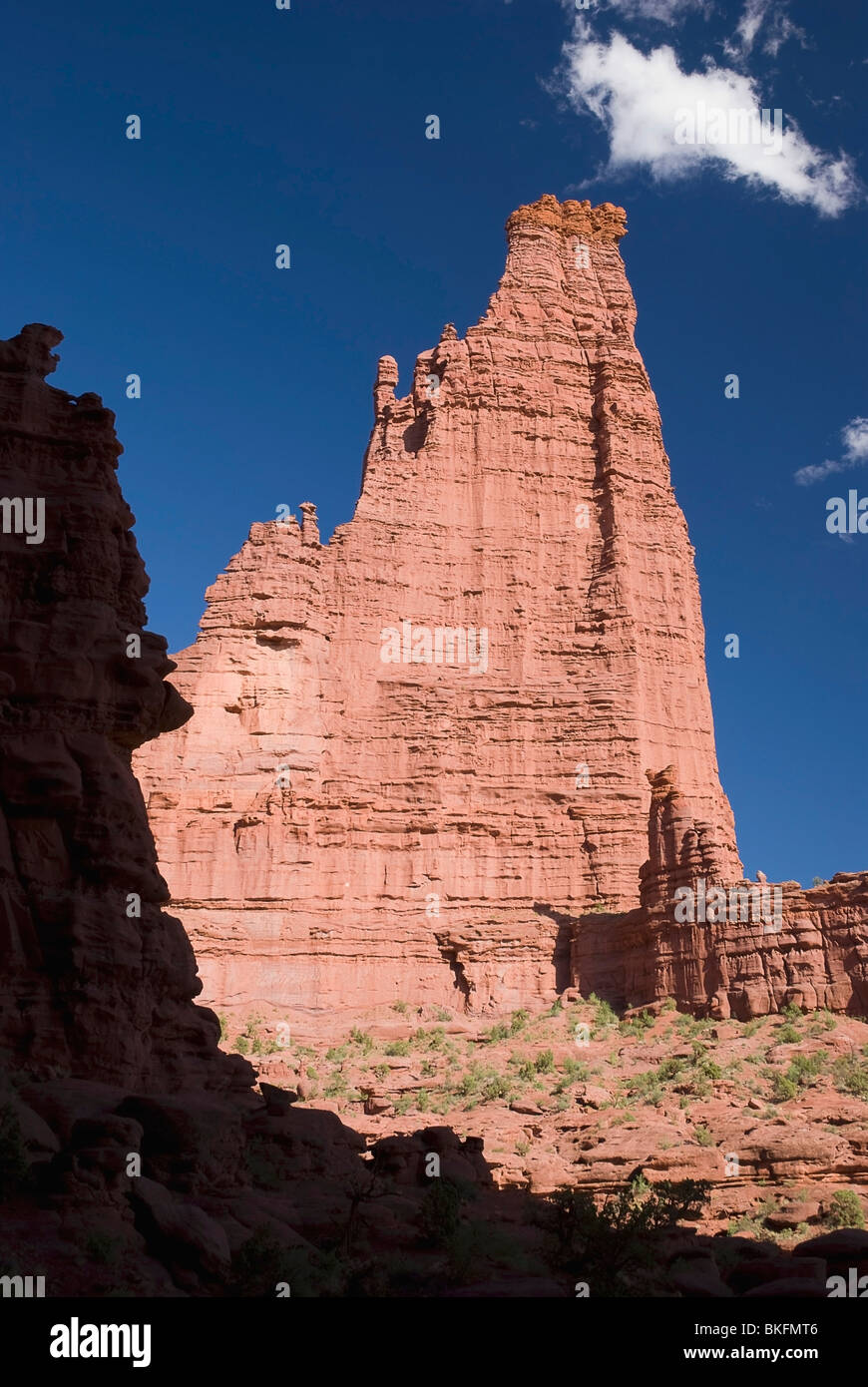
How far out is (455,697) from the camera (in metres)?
63.2

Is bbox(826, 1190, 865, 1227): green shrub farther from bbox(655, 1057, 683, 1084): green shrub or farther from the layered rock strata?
the layered rock strata

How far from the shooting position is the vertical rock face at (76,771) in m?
18.7

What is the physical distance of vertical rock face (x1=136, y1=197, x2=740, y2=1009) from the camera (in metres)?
56.8

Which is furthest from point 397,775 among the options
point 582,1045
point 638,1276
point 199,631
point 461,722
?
point 638,1276

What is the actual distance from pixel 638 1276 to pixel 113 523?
1478cm

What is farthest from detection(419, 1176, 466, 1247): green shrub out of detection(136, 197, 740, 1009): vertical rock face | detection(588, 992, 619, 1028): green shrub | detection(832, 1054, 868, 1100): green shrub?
detection(136, 197, 740, 1009): vertical rock face

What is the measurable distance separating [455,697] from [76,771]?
1720 inches

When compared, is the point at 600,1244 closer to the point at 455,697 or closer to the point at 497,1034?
the point at 497,1034

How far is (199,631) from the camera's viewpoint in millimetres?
64125

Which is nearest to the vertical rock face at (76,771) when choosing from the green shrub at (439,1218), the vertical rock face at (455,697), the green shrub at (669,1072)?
the green shrub at (439,1218)

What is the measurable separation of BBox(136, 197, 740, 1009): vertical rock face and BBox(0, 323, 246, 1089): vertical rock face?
3476 cm

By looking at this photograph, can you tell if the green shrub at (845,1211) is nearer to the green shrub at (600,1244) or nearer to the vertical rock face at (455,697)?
the green shrub at (600,1244)

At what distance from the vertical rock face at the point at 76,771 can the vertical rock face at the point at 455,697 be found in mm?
34761

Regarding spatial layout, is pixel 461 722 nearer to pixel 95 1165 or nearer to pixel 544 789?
pixel 544 789
